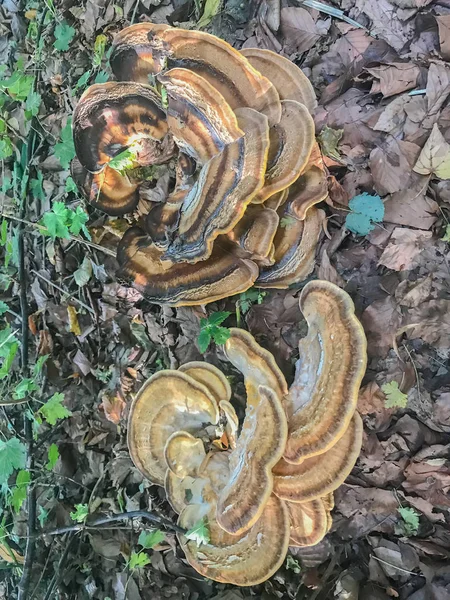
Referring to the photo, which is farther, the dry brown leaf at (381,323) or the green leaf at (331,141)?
the green leaf at (331,141)

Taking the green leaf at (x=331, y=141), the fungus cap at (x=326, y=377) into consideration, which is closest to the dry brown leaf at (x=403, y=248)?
the fungus cap at (x=326, y=377)

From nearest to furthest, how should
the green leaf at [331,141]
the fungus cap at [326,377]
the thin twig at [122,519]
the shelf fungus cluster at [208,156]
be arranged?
the fungus cap at [326,377] → the shelf fungus cluster at [208,156] → the green leaf at [331,141] → the thin twig at [122,519]

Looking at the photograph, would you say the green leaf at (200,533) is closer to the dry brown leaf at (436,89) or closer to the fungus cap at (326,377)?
the fungus cap at (326,377)

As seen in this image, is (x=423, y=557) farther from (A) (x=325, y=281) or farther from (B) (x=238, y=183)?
(B) (x=238, y=183)

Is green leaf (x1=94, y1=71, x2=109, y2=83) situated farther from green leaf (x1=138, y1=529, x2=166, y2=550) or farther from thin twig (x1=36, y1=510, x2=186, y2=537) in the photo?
green leaf (x1=138, y1=529, x2=166, y2=550)

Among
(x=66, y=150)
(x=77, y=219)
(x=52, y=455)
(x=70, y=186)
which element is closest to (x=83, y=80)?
(x=66, y=150)

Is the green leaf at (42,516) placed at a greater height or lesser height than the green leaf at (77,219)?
lesser

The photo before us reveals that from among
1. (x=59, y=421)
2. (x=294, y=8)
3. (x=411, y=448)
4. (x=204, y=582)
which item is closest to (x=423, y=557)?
(x=411, y=448)
